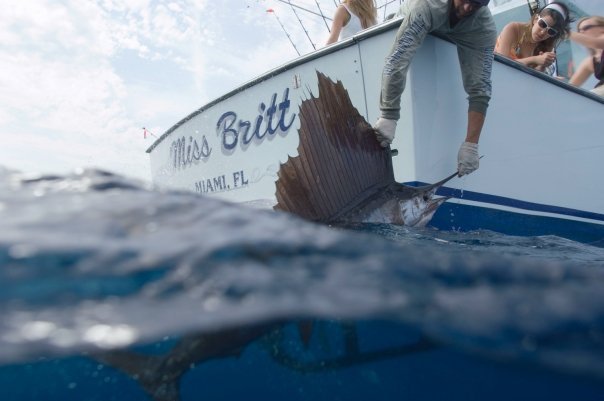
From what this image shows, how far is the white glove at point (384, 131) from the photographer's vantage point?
6.68ft

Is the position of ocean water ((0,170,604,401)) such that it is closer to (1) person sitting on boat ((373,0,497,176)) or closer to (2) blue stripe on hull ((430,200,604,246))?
(1) person sitting on boat ((373,0,497,176))

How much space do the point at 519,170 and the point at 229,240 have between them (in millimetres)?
2525

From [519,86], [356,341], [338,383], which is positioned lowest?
[338,383]

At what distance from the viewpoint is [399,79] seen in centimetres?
213

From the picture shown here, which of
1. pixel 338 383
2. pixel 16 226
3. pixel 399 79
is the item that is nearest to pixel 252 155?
pixel 399 79

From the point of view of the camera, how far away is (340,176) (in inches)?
71.2

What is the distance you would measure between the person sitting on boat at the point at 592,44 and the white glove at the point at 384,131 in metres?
2.13

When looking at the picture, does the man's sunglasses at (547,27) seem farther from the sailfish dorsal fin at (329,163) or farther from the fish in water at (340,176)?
the sailfish dorsal fin at (329,163)

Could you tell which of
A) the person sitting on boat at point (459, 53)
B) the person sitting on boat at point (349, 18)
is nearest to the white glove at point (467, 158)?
the person sitting on boat at point (459, 53)

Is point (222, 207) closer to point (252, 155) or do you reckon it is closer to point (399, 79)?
point (399, 79)

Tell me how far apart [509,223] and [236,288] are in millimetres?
2493

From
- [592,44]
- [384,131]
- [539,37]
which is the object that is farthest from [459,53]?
[592,44]

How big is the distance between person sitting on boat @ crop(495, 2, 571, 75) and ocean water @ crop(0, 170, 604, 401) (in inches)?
106

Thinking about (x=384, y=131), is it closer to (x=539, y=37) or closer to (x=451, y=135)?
(x=451, y=135)
